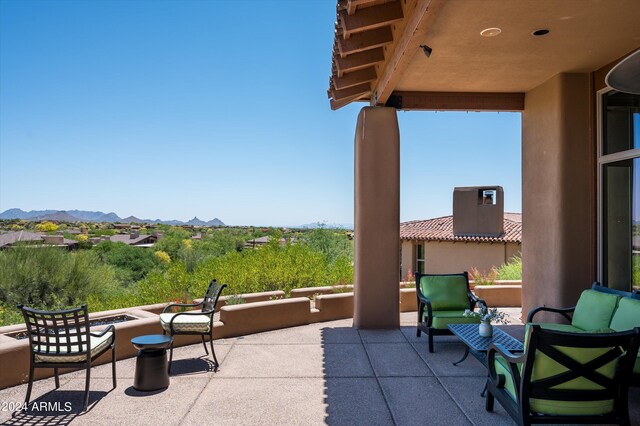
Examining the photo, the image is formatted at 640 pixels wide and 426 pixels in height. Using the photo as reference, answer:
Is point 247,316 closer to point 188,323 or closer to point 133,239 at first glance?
point 188,323

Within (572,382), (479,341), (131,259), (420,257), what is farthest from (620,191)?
(131,259)

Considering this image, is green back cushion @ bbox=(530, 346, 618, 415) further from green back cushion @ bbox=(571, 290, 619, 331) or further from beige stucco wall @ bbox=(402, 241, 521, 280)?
beige stucco wall @ bbox=(402, 241, 521, 280)

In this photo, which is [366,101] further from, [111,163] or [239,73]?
[111,163]

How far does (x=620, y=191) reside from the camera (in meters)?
6.49

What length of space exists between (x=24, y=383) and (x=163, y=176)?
2637 inches

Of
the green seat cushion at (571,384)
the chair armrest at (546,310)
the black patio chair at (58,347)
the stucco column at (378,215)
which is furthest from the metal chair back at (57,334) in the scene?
the chair armrest at (546,310)

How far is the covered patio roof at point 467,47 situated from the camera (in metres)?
4.83

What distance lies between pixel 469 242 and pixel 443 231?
6.31 ft

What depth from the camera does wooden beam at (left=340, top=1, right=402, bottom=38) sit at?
213 inches

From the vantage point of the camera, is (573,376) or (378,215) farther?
(378,215)

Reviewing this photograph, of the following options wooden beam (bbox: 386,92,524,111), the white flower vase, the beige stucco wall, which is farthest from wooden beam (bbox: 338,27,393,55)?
the beige stucco wall

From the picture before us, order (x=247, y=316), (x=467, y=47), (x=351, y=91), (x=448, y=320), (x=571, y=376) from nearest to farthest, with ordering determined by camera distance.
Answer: (x=571, y=376) → (x=467, y=47) → (x=448, y=320) → (x=247, y=316) → (x=351, y=91)

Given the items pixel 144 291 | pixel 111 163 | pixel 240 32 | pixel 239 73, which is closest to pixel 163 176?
pixel 111 163

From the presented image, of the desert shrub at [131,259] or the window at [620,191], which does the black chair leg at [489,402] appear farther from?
the desert shrub at [131,259]
